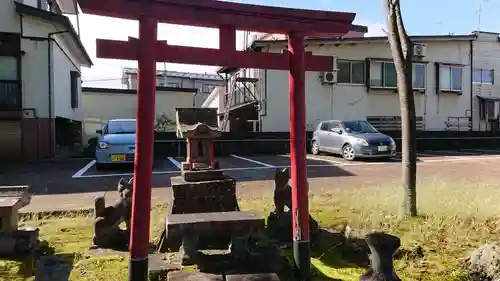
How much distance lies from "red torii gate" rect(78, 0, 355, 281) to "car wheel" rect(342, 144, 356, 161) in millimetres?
11844

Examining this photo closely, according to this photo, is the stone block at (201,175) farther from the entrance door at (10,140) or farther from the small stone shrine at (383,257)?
the entrance door at (10,140)

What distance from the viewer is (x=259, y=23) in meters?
3.67

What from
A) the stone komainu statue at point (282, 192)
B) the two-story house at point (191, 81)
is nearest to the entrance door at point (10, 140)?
the stone komainu statue at point (282, 192)

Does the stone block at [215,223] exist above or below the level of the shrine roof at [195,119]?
below

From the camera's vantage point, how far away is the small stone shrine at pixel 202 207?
3736 mm

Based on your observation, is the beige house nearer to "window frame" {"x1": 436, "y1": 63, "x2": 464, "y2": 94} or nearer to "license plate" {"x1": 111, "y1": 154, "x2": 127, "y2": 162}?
"license plate" {"x1": 111, "y1": 154, "x2": 127, "y2": 162}

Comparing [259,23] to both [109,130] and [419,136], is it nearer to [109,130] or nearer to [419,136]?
[109,130]

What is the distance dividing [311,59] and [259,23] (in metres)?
0.62

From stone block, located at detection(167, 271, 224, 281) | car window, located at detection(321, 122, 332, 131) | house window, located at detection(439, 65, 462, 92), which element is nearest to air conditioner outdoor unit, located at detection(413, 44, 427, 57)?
house window, located at detection(439, 65, 462, 92)

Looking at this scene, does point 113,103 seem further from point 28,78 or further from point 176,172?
point 176,172

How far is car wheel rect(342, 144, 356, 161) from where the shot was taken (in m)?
15.4

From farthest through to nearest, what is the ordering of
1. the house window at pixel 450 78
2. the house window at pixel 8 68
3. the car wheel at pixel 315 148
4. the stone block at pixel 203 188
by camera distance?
the house window at pixel 450 78, the car wheel at pixel 315 148, the house window at pixel 8 68, the stone block at pixel 203 188

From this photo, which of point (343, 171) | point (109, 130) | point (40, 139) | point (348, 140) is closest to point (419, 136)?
point (348, 140)

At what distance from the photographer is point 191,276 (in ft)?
11.3
